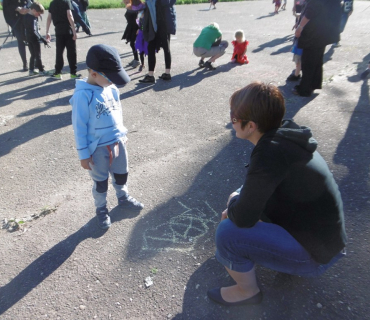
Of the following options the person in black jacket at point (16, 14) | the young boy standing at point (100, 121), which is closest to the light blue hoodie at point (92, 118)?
the young boy standing at point (100, 121)

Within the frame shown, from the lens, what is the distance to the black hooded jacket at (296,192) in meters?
1.61

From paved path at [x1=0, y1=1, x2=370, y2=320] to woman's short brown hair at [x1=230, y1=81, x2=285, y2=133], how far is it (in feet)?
3.88

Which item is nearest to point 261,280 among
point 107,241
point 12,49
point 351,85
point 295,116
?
point 107,241

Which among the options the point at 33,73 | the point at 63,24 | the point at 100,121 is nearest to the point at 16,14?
the point at 33,73

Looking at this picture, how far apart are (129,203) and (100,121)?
884mm

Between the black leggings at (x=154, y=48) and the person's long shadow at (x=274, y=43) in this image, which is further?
the person's long shadow at (x=274, y=43)

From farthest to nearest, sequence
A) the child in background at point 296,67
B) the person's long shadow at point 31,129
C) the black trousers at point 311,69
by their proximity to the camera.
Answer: the child in background at point 296,67 < the black trousers at point 311,69 < the person's long shadow at point 31,129

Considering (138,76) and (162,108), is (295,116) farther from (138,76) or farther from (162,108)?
(138,76)

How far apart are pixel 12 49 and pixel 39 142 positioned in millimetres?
6419

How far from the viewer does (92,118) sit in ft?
8.12

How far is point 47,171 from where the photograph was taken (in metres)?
3.70

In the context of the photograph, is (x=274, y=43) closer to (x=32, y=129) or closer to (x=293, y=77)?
(x=293, y=77)

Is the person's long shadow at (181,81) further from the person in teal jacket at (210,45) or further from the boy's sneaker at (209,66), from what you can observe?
the person in teal jacket at (210,45)

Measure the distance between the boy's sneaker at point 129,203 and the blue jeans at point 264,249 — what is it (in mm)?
1256
